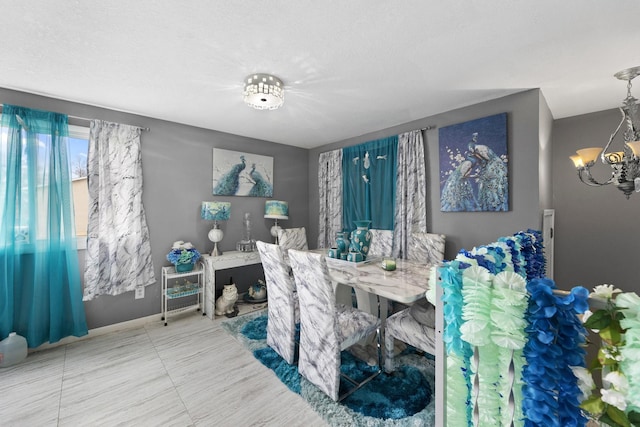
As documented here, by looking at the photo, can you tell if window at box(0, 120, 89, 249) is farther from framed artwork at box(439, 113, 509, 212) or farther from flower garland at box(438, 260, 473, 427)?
framed artwork at box(439, 113, 509, 212)

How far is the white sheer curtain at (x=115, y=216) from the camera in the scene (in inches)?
106

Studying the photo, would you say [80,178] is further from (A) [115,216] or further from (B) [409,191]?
(B) [409,191]

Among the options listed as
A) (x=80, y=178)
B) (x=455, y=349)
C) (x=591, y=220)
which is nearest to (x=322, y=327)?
(x=455, y=349)

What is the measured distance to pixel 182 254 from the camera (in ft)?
9.97

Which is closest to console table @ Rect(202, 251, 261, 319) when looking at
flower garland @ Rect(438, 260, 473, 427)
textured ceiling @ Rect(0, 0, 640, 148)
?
textured ceiling @ Rect(0, 0, 640, 148)

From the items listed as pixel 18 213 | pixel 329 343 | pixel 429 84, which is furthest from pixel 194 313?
pixel 429 84

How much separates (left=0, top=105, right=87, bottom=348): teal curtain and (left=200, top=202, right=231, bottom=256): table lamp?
4.06 ft

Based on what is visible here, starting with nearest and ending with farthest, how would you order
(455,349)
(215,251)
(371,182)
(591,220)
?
(455,349)
(591,220)
(215,251)
(371,182)

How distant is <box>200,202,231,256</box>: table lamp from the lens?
3.26 metres

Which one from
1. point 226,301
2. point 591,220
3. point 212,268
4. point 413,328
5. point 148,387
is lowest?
point 148,387

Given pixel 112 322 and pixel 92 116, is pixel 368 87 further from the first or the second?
pixel 112 322

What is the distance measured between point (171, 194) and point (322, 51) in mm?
2520

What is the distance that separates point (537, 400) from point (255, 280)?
146 inches

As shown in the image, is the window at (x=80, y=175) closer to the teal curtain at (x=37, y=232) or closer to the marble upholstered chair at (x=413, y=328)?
the teal curtain at (x=37, y=232)
